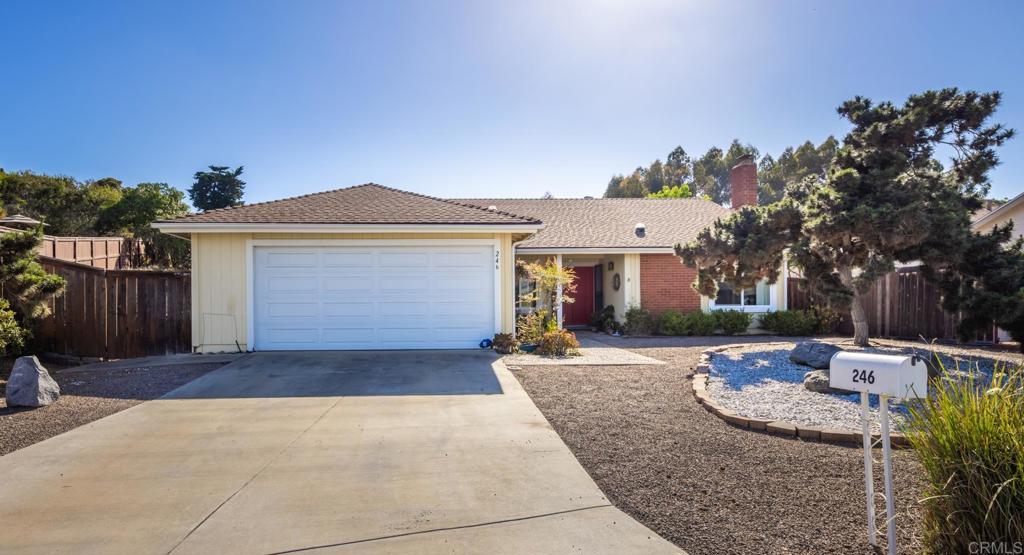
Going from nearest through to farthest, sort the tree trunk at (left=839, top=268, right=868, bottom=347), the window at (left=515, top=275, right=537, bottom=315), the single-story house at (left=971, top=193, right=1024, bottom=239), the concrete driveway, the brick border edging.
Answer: the concrete driveway → the brick border edging → the tree trunk at (left=839, top=268, right=868, bottom=347) → the single-story house at (left=971, top=193, right=1024, bottom=239) → the window at (left=515, top=275, right=537, bottom=315)

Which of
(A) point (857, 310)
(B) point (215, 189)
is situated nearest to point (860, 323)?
(A) point (857, 310)

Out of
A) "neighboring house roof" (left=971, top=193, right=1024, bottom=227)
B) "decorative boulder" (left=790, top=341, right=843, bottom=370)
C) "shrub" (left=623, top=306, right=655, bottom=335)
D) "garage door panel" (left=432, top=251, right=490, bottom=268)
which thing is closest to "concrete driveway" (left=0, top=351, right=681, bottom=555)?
"garage door panel" (left=432, top=251, right=490, bottom=268)

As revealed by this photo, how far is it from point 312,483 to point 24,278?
22.1 feet

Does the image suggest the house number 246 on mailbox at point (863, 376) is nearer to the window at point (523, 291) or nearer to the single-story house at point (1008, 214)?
the window at point (523, 291)

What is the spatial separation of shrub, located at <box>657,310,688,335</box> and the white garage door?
20.6 feet

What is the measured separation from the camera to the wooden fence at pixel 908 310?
12570mm

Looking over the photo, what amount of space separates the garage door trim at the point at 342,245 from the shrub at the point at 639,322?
219 inches

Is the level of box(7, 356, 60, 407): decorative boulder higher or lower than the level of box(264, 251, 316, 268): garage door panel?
lower

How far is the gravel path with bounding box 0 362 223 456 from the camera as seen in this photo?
5.43m

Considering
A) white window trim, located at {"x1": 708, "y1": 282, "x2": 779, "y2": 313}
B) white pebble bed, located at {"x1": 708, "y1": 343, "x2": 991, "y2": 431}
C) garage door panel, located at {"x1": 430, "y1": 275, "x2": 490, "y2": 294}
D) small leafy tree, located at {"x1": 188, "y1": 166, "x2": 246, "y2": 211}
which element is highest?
small leafy tree, located at {"x1": 188, "y1": 166, "x2": 246, "y2": 211}

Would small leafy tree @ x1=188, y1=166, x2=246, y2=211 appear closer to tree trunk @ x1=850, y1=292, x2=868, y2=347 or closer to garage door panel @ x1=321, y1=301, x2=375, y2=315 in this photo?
garage door panel @ x1=321, y1=301, x2=375, y2=315

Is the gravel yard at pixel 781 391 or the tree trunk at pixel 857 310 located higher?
the tree trunk at pixel 857 310

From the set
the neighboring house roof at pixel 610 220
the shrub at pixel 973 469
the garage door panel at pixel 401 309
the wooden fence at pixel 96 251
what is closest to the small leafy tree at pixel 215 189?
the wooden fence at pixel 96 251

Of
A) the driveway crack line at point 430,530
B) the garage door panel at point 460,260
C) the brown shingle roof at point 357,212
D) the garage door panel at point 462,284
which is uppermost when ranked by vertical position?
the brown shingle roof at point 357,212
